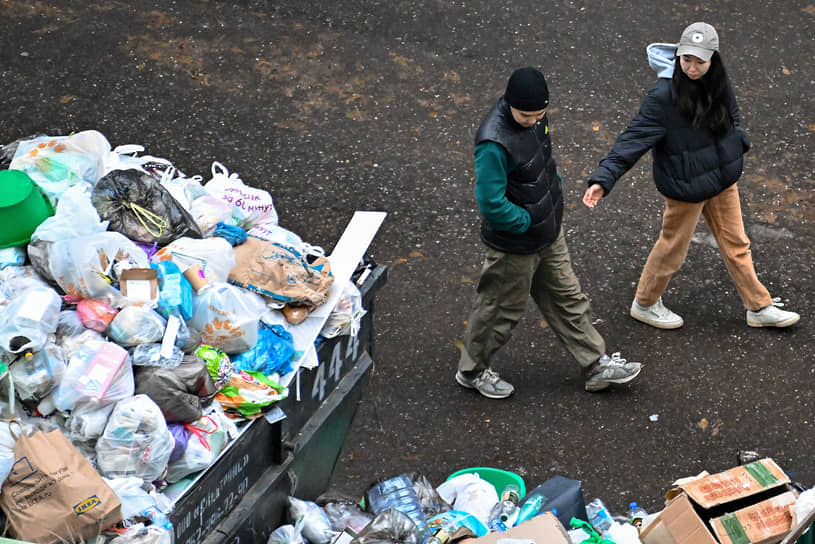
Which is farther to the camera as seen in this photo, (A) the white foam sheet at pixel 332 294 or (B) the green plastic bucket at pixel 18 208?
(A) the white foam sheet at pixel 332 294

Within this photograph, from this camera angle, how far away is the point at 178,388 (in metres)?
3.24

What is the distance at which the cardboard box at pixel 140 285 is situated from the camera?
3.46 metres

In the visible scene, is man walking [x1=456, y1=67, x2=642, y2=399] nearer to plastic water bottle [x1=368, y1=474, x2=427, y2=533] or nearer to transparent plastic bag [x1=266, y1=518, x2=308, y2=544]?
plastic water bottle [x1=368, y1=474, x2=427, y2=533]

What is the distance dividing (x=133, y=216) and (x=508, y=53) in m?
4.73

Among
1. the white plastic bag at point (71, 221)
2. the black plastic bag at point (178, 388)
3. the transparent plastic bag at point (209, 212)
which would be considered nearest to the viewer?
the black plastic bag at point (178, 388)

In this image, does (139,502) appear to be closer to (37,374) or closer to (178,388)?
(178,388)

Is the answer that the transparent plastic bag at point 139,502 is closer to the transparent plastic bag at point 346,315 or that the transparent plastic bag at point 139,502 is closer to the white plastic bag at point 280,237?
the transparent plastic bag at point 346,315

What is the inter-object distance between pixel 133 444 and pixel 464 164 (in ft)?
13.6

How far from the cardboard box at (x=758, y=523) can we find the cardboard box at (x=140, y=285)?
2.21m

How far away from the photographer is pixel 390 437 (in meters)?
4.91

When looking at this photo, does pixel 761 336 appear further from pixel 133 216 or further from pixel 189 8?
pixel 189 8

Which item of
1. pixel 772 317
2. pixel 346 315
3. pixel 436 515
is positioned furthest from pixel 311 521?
pixel 772 317

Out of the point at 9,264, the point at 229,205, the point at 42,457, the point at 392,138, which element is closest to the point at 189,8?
the point at 392,138

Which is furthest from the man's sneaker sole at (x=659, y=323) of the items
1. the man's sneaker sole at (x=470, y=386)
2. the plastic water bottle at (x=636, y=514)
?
the plastic water bottle at (x=636, y=514)
